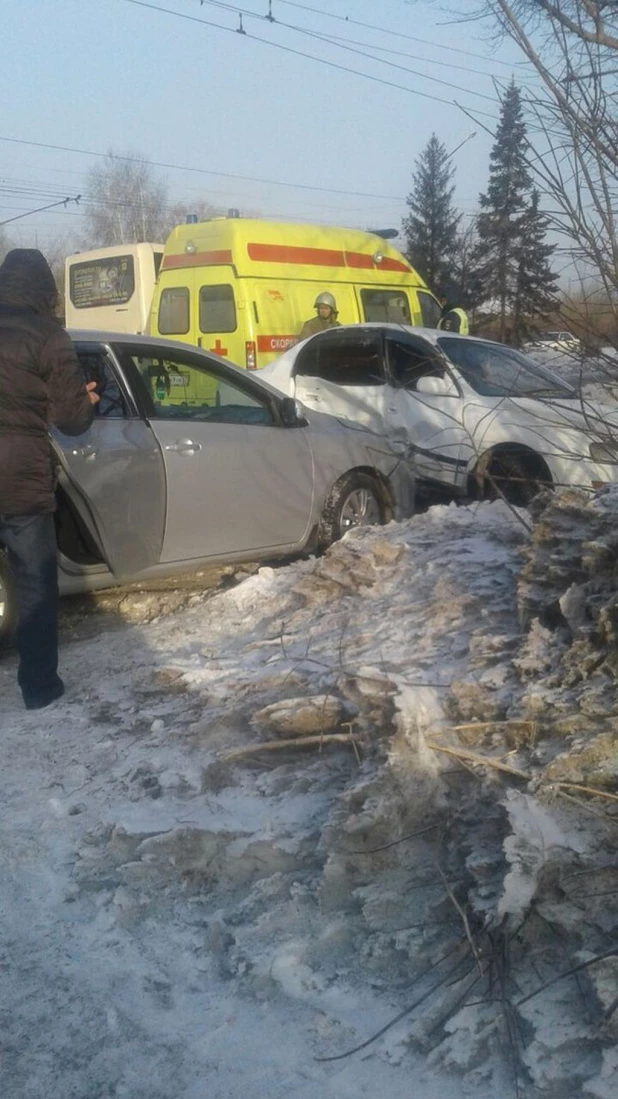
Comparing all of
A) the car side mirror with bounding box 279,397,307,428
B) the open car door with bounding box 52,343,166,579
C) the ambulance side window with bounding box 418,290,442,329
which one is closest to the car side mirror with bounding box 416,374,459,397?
the car side mirror with bounding box 279,397,307,428

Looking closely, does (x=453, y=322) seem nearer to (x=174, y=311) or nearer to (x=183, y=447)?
(x=174, y=311)

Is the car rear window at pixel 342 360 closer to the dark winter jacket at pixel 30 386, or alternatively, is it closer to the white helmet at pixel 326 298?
the white helmet at pixel 326 298

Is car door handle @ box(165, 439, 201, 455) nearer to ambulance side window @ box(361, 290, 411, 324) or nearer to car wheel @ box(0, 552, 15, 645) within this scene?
car wheel @ box(0, 552, 15, 645)

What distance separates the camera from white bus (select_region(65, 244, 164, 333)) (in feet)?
49.3

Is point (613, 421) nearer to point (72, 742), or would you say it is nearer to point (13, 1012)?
point (72, 742)

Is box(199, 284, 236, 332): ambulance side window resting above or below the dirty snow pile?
above

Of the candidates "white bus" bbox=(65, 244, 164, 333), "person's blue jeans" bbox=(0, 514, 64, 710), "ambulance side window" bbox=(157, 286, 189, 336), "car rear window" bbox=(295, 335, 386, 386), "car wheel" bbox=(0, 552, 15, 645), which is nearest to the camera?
"person's blue jeans" bbox=(0, 514, 64, 710)

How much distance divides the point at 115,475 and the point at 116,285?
10.2 meters

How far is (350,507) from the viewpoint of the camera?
7.44 m

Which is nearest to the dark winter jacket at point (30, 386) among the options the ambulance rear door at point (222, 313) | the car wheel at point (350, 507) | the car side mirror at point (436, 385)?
the car wheel at point (350, 507)

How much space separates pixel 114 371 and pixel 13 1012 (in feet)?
13.0

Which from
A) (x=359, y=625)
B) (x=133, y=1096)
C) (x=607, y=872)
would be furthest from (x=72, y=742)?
(x=607, y=872)

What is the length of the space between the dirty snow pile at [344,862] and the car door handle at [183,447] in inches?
67.3

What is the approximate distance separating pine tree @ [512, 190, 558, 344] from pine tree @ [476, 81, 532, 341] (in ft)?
0.09
